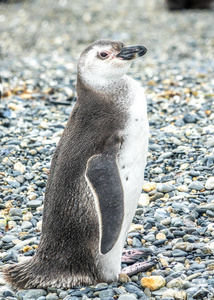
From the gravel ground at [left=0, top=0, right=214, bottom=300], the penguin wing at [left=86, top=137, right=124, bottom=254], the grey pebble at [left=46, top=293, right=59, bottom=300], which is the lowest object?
the gravel ground at [left=0, top=0, right=214, bottom=300]

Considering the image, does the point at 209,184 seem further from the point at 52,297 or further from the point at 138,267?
the point at 52,297

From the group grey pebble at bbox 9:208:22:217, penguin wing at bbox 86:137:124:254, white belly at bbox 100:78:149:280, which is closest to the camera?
penguin wing at bbox 86:137:124:254

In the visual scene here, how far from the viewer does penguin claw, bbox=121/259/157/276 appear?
12.0 ft

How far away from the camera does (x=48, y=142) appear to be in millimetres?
5977

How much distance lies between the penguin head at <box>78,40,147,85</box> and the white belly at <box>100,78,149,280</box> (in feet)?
0.61

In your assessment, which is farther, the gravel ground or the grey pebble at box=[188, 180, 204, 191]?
the grey pebble at box=[188, 180, 204, 191]

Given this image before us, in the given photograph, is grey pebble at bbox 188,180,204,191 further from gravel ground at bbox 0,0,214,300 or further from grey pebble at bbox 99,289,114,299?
grey pebble at bbox 99,289,114,299

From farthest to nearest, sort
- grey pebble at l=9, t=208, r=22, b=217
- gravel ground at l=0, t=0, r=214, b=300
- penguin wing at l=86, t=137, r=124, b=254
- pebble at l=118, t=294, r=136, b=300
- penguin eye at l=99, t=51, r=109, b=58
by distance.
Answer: grey pebble at l=9, t=208, r=22, b=217 < gravel ground at l=0, t=0, r=214, b=300 < penguin eye at l=99, t=51, r=109, b=58 < pebble at l=118, t=294, r=136, b=300 < penguin wing at l=86, t=137, r=124, b=254

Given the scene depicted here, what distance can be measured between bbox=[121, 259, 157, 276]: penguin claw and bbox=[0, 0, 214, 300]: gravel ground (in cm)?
4

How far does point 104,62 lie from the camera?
3574 mm

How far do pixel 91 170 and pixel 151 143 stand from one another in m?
2.64

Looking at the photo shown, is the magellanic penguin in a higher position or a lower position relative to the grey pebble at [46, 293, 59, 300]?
higher

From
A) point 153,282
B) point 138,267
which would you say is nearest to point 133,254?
point 138,267

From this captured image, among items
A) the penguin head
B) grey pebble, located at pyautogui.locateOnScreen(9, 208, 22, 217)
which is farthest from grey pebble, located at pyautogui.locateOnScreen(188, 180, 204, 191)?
the penguin head
